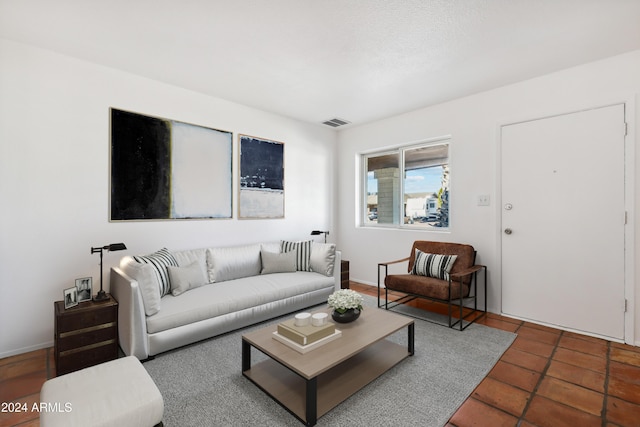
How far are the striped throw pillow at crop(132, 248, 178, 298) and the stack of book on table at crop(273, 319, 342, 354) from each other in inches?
50.2

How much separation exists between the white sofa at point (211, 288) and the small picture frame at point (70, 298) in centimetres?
28

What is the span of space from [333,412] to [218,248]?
2.24 m

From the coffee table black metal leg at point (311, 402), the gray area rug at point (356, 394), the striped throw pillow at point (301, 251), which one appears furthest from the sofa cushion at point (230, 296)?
the coffee table black metal leg at point (311, 402)

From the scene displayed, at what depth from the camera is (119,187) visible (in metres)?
2.96

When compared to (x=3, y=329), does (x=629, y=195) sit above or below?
above

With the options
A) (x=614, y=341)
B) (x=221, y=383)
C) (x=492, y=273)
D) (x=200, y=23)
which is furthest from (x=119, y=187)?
(x=614, y=341)

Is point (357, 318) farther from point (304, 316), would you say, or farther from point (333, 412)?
point (333, 412)

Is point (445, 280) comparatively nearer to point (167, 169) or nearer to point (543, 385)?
point (543, 385)

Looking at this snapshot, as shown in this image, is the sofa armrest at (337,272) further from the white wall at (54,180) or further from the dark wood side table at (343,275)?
the white wall at (54,180)

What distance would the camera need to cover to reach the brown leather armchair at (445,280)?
3031mm

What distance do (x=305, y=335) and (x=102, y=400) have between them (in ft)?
3.45

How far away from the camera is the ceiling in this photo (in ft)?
6.66

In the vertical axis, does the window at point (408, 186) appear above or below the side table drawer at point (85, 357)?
above

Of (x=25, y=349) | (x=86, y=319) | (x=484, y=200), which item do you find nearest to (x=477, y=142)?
(x=484, y=200)
